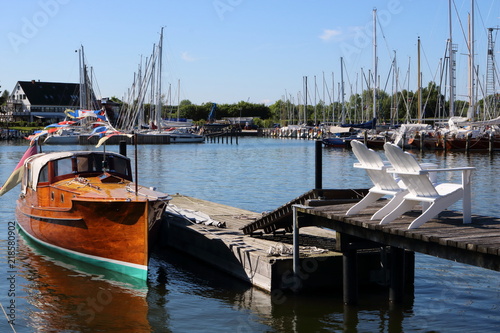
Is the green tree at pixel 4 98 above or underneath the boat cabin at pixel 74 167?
above

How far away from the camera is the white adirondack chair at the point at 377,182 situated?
1277 cm

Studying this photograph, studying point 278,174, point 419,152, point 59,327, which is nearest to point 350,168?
point 278,174

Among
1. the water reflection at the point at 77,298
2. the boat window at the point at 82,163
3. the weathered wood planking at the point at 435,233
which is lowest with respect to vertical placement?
the water reflection at the point at 77,298

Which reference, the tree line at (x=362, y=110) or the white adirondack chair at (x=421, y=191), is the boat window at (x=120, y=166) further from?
the tree line at (x=362, y=110)

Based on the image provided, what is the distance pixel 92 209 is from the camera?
17.0 meters

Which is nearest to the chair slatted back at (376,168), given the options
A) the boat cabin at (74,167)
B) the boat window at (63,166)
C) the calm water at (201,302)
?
the calm water at (201,302)

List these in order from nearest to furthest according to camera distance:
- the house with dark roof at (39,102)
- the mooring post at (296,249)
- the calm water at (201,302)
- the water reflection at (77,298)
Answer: the calm water at (201,302) → the water reflection at (77,298) → the mooring post at (296,249) → the house with dark roof at (39,102)

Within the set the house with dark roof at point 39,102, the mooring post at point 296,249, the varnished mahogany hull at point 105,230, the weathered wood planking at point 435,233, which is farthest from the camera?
the house with dark roof at point 39,102

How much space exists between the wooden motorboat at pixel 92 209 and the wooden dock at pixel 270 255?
1.60 m

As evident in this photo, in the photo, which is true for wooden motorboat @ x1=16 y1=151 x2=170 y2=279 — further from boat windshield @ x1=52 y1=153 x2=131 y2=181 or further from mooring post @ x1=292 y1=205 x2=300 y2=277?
mooring post @ x1=292 y1=205 x2=300 y2=277

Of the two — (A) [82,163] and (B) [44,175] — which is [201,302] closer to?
(A) [82,163]

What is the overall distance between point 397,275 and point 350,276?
111 centimetres

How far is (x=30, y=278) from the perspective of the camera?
17.4m

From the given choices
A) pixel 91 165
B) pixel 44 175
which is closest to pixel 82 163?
pixel 91 165
